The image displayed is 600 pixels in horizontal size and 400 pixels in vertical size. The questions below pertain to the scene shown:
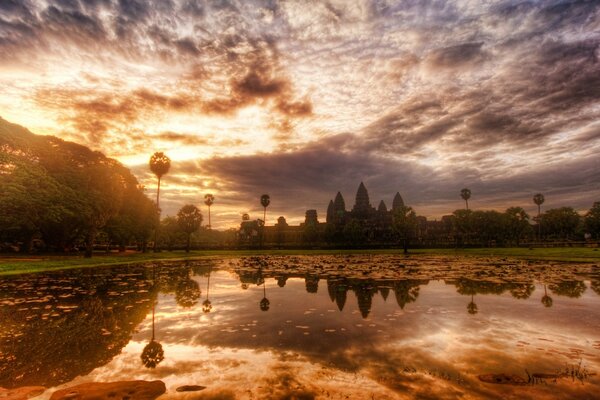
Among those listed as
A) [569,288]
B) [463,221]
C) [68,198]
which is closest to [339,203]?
[463,221]

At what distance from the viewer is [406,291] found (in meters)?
14.6

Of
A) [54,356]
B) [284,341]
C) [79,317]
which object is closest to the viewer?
[54,356]

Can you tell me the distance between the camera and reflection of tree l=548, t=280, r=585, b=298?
13520 millimetres

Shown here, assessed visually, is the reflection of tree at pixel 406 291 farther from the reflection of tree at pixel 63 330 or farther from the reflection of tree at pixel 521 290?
the reflection of tree at pixel 63 330

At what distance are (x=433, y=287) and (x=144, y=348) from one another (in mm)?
13569

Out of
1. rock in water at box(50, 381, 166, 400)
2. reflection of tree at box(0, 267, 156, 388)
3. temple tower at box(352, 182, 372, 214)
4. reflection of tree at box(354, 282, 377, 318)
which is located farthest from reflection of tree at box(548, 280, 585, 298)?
temple tower at box(352, 182, 372, 214)

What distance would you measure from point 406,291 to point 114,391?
12.4 meters

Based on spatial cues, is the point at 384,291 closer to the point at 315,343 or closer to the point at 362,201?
the point at 315,343

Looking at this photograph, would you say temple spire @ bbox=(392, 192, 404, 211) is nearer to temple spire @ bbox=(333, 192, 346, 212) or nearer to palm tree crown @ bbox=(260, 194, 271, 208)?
temple spire @ bbox=(333, 192, 346, 212)

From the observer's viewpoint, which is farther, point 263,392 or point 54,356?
point 54,356

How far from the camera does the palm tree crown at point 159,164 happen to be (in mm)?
68938

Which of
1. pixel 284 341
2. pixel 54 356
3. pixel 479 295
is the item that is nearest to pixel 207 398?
pixel 284 341

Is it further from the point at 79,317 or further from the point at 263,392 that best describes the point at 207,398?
the point at 79,317

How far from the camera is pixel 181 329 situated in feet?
28.1
